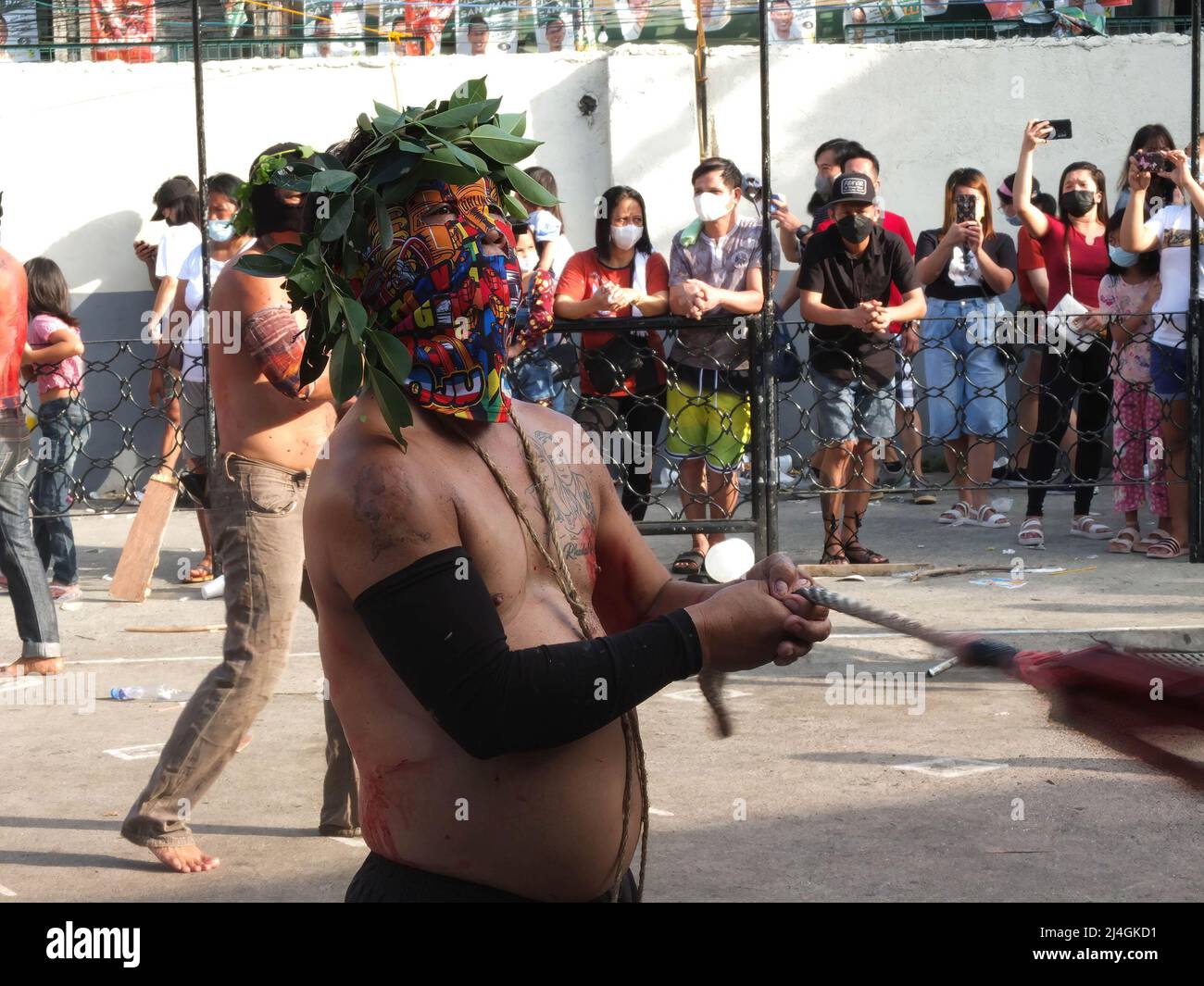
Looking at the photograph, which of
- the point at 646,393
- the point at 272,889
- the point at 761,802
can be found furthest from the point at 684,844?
the point at 646,393

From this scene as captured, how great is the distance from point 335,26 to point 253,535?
9117mm

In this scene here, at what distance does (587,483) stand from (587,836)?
0.61 m

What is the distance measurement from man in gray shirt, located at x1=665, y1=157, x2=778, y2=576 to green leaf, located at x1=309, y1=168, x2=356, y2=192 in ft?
18.5

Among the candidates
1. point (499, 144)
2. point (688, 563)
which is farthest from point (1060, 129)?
point (499, 144)

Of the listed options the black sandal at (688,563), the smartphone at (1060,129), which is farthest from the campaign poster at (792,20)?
the black sandal at (688,563)

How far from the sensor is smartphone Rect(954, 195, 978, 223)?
895cm

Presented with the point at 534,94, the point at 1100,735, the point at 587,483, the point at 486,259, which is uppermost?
the point at 534,94

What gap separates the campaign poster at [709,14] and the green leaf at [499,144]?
10.4 meters

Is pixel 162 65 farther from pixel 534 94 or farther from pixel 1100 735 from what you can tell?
pixel 1100 735

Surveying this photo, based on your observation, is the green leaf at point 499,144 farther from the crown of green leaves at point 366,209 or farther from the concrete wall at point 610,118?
the concrete wall at point 610,118

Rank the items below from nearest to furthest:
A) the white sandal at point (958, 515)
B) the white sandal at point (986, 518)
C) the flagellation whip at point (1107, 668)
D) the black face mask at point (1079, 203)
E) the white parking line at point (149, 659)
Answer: the flagellation whip at point (1107, 668) < the white parking line at point (149, 659) < the black face mask at point (1079, 203) < the white sandal at point (986, 518) < the white sandal at point (958, 515)

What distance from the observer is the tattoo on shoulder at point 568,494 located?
95.0 inches

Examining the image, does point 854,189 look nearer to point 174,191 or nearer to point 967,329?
point 967,329
